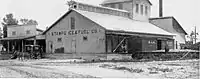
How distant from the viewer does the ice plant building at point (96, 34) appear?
119 ft

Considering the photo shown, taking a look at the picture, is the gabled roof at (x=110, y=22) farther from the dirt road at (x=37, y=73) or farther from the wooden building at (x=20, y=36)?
the dirt road at (x=37, y=73)

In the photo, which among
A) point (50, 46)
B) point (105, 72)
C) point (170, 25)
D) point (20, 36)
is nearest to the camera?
point (105, 72)

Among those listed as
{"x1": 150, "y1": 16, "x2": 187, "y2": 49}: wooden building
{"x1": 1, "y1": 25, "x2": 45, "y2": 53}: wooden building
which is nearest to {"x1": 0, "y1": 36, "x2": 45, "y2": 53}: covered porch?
{"x1": 1, "y1": 25, "x2": 45, "y2": 53}: wooden building

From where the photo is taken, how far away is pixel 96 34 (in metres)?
36.2

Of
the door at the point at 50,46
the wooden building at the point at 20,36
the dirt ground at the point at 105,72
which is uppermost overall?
the wooden building at the point at 20,36

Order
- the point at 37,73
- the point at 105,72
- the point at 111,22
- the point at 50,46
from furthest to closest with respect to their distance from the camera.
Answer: the point at 50,46
the point at 111,22
the point at 105,72
the point at 37,73

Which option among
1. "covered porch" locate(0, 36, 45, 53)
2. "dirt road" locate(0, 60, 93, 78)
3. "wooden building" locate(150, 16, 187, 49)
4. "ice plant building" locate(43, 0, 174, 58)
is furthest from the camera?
"wooden building" locate(150, 16, 187, 49)

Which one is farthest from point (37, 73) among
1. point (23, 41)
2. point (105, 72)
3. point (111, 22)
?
point (23, 41)

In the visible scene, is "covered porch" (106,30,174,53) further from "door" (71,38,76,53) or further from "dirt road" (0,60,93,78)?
"dirt road" (0,60,93,78)

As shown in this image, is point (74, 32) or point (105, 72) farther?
point (74, 32)

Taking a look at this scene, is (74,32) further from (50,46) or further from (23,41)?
(23,41)

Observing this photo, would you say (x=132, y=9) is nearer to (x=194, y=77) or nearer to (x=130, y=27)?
(x=130, y=27)

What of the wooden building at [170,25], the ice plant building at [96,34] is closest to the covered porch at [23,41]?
the ice plant building at [96,34]

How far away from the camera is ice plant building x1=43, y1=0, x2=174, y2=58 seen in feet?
119
